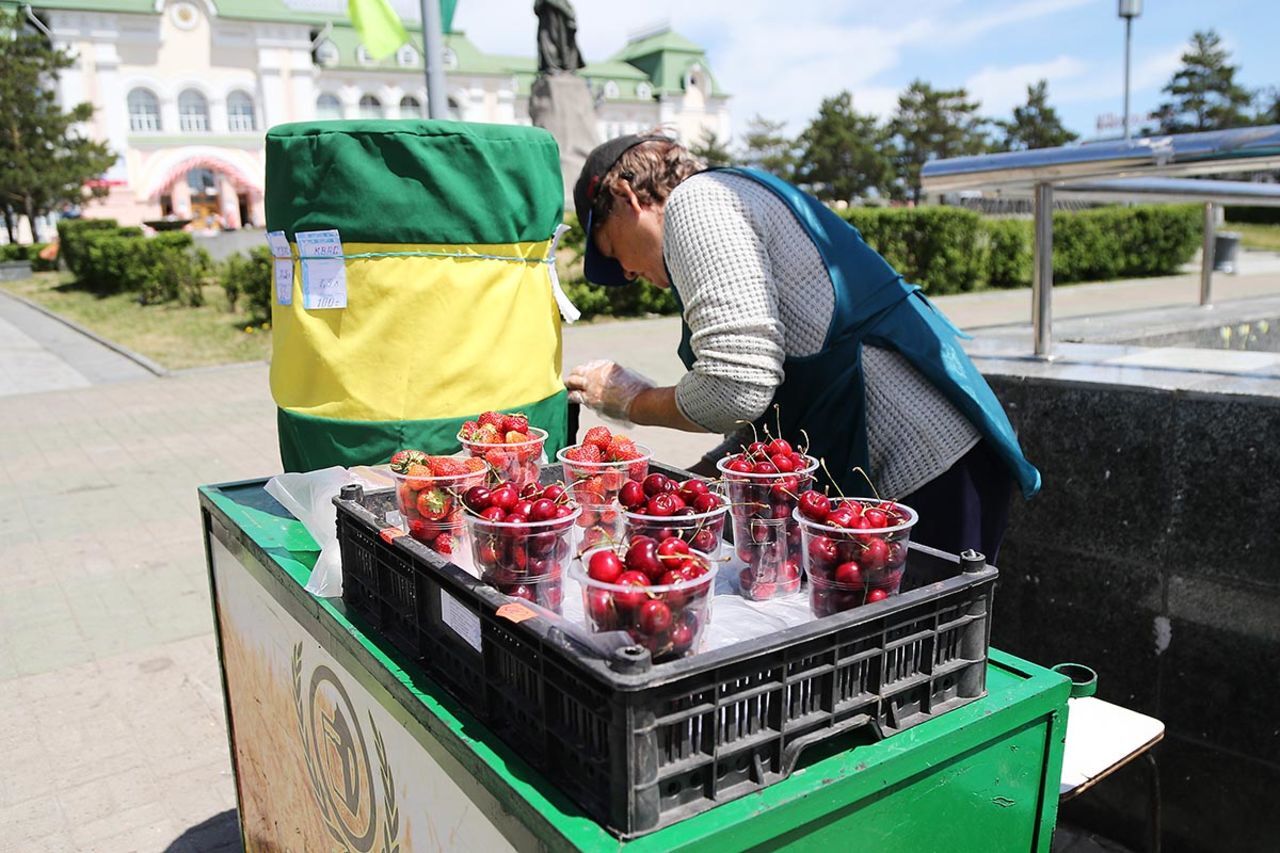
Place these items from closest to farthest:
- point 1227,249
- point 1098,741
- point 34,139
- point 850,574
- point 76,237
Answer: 1. point 850,574
2. point 1098,741
3. point 1227,249
4. point 76,237
5. point 34,139

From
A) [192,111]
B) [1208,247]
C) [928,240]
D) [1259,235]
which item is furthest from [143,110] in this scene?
[1208,247]

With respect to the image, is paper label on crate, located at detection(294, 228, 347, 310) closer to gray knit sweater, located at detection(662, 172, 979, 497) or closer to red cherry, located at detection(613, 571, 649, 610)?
gray knit sweater, located at detection(662, 172, 979, 497)

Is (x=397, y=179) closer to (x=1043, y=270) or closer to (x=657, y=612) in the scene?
(x=657, y=612)

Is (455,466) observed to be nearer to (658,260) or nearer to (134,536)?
(658,260)

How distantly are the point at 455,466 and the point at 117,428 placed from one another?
8262mm

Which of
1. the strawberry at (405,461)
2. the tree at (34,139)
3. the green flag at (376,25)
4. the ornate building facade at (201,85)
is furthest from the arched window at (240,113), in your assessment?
the strawberry at (405,461)

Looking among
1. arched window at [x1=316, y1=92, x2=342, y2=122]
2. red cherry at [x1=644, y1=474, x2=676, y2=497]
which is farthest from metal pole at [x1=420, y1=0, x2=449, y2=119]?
arched window at [x1=316, y1=92, x2=342, y2=122]

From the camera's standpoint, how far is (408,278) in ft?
7.29

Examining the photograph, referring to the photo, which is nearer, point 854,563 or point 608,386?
point 854,563

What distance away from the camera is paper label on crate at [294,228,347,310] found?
2.21 meters

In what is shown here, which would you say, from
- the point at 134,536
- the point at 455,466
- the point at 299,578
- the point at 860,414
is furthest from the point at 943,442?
the point at 134,536

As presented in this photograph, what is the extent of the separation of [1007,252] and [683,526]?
67.3 ft

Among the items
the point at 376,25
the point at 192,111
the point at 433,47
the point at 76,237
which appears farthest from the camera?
the point at 192,111

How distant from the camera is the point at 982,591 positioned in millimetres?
1340
